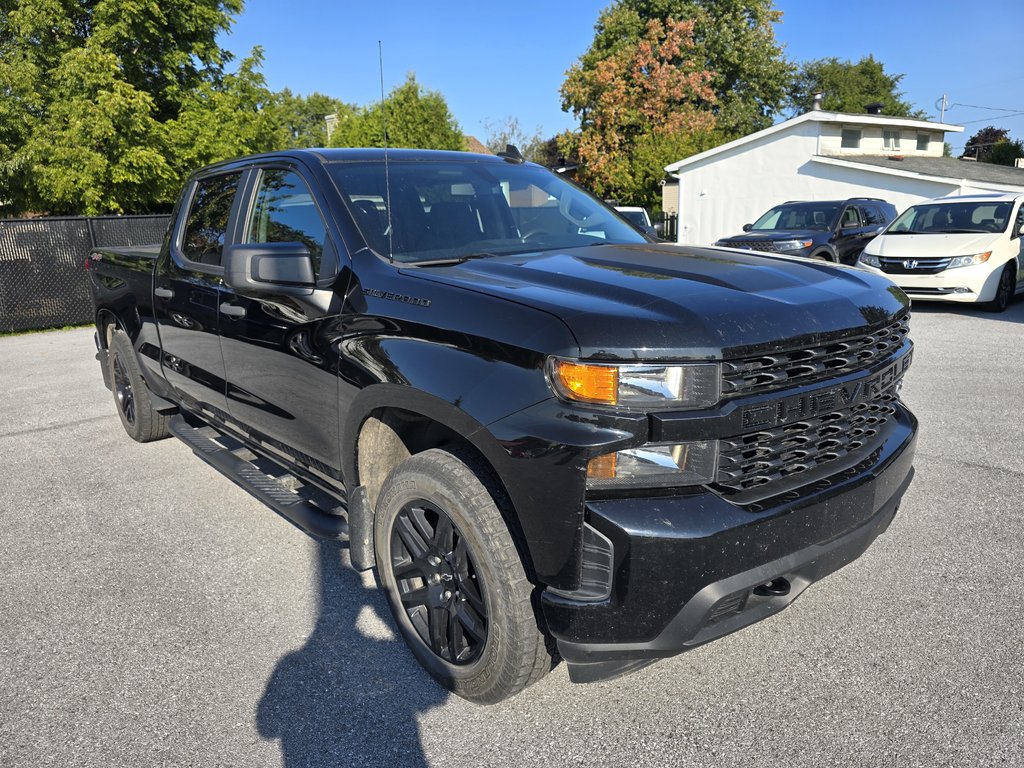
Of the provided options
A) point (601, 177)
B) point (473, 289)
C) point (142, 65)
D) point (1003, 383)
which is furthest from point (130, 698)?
point (601, 177)

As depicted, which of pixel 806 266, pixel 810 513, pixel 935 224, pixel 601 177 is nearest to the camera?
pixel 810 513

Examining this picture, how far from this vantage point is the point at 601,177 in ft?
121

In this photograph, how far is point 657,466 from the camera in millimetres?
2162

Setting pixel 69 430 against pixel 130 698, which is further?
pixel 69 430

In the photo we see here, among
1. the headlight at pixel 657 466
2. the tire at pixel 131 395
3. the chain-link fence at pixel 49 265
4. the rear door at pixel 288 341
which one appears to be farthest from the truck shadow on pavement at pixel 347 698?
the chain-link fence at pixel 49 265

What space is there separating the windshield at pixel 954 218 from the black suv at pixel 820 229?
4.22ft

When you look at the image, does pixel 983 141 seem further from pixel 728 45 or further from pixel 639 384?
pixel 639 384

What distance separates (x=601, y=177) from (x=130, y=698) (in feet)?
119

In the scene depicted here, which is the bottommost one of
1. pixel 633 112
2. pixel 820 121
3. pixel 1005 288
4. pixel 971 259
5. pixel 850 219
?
pixel 1005 288

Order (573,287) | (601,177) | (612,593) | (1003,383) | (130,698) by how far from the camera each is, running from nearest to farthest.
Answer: (612,593) → (573,287) → (130,698) → (1003,383) → (601,177)

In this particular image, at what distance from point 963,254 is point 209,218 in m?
10.6

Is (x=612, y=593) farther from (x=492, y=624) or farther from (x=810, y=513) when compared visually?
(x=810, y=513)

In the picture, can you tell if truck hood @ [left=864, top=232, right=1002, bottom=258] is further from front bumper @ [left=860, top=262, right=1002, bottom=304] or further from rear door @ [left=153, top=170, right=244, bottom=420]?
rear door @ [left=153, top=170, right=244, bottom=420]

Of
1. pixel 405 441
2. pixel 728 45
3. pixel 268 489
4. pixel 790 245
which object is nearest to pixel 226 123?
pixel 790 245
